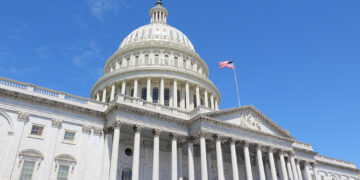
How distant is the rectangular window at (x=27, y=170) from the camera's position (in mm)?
24844

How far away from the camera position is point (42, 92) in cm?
2873

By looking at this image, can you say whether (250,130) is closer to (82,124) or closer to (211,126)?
(211,126)

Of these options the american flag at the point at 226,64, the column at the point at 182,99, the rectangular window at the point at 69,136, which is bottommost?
the rectangular window at the point at 69,136

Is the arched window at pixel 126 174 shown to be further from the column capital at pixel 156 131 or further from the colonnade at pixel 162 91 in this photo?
the colonnade at pixel 162 91

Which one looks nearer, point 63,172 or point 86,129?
point 63,172

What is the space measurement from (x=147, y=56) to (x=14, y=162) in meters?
33.0

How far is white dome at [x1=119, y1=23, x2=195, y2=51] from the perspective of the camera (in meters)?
57.2

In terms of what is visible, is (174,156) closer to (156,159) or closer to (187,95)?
(156,159)

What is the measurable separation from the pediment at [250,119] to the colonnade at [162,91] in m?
12.7

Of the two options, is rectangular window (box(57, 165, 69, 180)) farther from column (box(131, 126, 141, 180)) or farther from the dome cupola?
the dome cupola

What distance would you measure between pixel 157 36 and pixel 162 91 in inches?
652

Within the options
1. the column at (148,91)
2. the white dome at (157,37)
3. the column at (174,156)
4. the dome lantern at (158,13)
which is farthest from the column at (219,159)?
the dome lantern at (158,13)

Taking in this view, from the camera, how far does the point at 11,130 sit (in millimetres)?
25531

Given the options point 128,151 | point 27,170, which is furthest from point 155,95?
point 27,170
